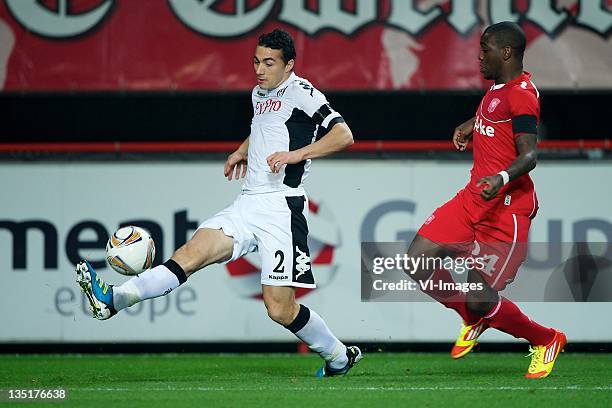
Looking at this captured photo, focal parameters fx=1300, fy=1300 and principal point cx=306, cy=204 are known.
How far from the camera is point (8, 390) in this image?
7.12 metres

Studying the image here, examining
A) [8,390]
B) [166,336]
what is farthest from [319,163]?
[8,390]

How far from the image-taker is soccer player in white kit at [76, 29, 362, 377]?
7.45 metres

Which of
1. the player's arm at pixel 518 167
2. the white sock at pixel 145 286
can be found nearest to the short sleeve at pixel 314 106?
the player's arm at pixel 518 167

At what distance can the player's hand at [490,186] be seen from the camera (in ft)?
23.1

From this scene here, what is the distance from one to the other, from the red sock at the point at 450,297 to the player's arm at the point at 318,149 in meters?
1.03

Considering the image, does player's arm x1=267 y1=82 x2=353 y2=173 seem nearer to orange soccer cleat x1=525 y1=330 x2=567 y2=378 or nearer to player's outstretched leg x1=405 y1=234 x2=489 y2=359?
player's outstretched leg x1=405 y1=234 x2=489 y2=359

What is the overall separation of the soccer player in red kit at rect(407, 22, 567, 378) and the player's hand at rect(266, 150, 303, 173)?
999 millimetres

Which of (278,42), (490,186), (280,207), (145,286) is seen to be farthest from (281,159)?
(490,186)

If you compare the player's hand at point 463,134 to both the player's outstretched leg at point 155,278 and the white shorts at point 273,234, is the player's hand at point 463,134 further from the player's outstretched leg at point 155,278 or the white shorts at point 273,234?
the player's outstretched leg at point 155,278

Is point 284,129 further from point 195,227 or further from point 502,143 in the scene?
point 195,227

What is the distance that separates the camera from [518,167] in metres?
7.21

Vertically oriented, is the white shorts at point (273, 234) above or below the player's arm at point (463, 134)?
below

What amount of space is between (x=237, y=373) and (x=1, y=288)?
7.61 ft

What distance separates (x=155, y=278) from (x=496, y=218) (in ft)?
6.67
